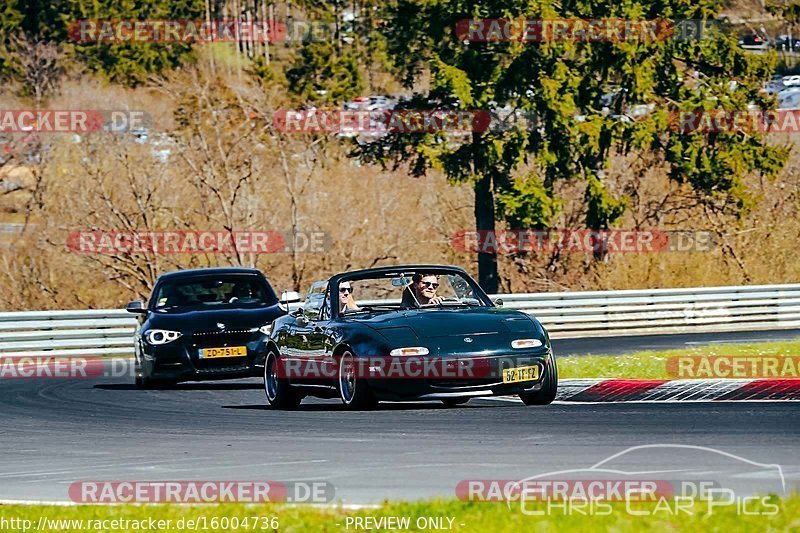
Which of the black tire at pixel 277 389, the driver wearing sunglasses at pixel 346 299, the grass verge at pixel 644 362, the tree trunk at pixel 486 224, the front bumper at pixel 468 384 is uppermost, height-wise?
the driver wearing sunglasses at pixel 346 299

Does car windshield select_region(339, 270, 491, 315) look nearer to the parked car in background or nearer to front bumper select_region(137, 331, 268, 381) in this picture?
front bumper select_region(137, 331, 268, 381)

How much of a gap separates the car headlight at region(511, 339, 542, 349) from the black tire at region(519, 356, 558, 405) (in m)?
0.22

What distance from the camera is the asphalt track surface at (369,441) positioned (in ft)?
32.7

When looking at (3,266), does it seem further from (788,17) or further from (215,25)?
(215,25)

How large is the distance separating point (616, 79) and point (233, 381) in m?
21.3

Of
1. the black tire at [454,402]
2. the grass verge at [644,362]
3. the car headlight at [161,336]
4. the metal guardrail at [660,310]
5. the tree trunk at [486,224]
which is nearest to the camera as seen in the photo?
the black tire at [454,402]

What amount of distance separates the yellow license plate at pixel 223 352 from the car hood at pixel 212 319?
264 mm

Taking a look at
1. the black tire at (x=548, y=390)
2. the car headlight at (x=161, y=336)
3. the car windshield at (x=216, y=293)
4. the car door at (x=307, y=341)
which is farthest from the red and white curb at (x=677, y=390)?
the car windshield at (x=216, y=293)

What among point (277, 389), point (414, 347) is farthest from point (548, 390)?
point (277, 389)

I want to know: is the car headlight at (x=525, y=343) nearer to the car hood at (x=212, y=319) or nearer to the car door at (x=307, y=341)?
the car door at (x=307, y=341)

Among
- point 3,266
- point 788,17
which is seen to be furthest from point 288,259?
point 788,17

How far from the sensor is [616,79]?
130 feet

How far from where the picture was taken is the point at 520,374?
46.2 ft

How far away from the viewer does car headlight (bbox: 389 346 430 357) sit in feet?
45.6
